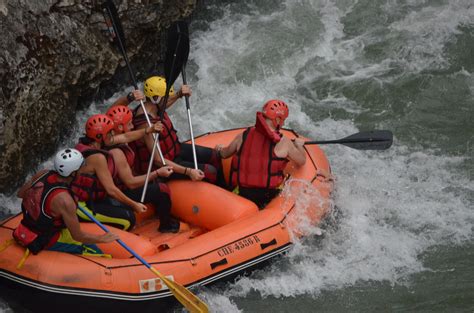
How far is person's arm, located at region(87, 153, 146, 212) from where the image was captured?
6219 mm

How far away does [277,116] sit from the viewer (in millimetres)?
6793

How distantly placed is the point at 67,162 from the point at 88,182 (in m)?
0.66

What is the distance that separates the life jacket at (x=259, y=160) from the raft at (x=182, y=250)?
0.61 feet

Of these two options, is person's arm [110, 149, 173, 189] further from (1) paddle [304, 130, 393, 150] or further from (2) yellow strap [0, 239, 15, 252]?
(1) paddle [304, 130, 393, 150]

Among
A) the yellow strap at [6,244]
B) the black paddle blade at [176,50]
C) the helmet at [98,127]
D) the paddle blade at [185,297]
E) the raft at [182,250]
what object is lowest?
the paddle blade at [185,297]

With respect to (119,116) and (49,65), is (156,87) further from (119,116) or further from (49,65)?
(49,65)

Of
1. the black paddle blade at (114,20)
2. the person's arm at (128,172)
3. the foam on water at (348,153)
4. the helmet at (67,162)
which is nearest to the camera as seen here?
the helmet at (67,162)

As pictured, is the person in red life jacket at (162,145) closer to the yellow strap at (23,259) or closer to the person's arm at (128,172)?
the person's arm at (128,172)

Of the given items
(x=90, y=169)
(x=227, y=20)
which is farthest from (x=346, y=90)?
(x=90, y=169)

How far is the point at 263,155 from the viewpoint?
22.5ft

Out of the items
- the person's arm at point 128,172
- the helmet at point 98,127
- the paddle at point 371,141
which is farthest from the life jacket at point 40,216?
Result: the paddle at point 371,141

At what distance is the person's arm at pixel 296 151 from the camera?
700cm

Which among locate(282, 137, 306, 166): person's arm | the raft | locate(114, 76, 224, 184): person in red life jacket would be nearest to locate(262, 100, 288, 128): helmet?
locate(282, 137, 306, 166): person's arm

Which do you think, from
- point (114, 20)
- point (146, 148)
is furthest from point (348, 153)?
point (114, 20)
